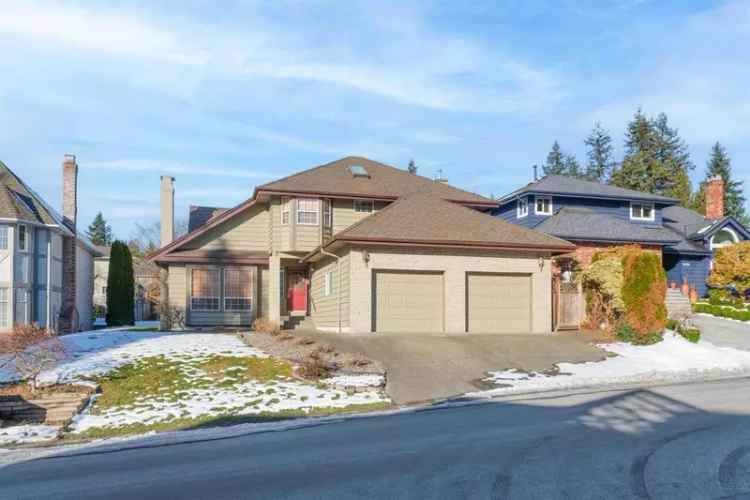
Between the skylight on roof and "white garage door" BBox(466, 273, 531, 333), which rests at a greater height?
the skylight on roof

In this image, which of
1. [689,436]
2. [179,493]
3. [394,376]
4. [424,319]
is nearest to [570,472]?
[689,436]

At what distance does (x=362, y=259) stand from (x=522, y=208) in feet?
52.6

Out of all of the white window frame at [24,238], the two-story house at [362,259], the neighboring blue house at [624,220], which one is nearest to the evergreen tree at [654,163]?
the neighboring blue house at [624,220]

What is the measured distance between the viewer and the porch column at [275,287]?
29828mm

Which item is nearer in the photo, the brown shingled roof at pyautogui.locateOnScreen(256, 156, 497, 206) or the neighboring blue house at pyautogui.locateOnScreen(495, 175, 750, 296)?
the brown shingled roof at pyautogui.locateOnScreen(256, 156, 497, 206)

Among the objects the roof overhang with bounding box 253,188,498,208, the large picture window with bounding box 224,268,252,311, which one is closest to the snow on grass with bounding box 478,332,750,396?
the roof overhang with bounding box 253,188,498,208

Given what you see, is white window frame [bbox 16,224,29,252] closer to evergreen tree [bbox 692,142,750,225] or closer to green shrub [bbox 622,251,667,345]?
green shrub [bbox 622,251,667,345]

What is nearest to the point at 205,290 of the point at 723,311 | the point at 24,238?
the point at 24,238

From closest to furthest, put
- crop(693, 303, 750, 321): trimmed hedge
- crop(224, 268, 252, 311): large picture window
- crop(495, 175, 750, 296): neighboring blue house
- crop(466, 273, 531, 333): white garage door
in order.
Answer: crop(466, 273, 531, 333): white garage door
crop(693, 303, 750, 321): trimmed hedge
crop(224, 268, 252, 311): large picture window
crop(495, 175, 750, 296): neighboring blue house

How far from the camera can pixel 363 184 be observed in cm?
3075

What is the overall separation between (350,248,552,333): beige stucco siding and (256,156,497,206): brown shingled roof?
20.3 feet

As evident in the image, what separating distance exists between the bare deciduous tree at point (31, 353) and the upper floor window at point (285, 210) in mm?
12558

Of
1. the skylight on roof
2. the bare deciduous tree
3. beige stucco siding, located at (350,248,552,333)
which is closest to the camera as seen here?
the bare deciduous tree

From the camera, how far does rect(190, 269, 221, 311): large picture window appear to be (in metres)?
30.6
